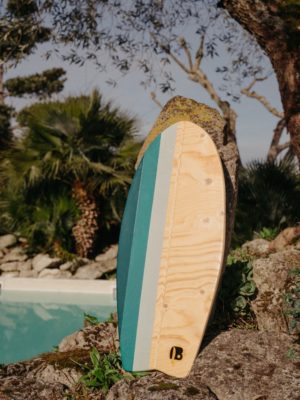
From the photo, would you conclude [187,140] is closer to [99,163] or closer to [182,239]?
[182,239]

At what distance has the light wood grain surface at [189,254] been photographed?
13.7ft

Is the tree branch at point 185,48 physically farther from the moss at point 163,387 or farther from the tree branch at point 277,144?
the moss at point 163,387

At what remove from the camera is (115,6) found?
40.1 feet

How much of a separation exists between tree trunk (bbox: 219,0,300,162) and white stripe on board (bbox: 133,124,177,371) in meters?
3.98

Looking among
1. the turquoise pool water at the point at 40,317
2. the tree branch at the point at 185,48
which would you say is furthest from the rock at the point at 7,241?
the tree branch at the point at 185,48

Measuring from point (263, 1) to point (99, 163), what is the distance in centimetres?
569

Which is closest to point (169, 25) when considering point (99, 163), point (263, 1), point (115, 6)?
point (115, 6)

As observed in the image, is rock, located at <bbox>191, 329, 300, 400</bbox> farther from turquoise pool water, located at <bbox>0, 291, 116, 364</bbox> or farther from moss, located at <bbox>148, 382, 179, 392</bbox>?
turquoise pool water, located at <bbox>0, 291, 116, 364</bbox>

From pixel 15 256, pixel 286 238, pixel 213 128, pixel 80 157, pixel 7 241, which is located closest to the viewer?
pixel 213 128

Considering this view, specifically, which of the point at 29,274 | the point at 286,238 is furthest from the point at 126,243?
the point at 29,274

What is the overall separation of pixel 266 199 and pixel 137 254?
759cm

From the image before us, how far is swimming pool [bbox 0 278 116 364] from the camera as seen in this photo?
915cm

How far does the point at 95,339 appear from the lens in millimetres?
5266

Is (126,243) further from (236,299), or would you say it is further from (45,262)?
(45,262)
